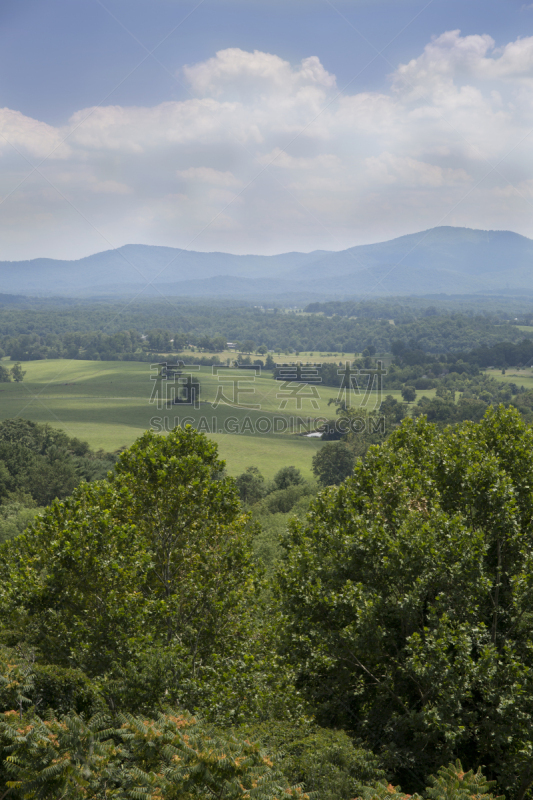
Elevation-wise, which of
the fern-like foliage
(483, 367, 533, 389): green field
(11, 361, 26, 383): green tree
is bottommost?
(11, 361, 26, 383): green tree

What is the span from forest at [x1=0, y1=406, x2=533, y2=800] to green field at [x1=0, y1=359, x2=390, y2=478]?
66.3 m

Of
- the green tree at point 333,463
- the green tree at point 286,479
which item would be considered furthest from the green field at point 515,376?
the green tree at point 286,479

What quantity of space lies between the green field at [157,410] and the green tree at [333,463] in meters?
5.64

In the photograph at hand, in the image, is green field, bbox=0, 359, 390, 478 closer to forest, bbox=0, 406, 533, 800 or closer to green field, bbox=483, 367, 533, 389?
green field, bbox=483, 367, 533, 389

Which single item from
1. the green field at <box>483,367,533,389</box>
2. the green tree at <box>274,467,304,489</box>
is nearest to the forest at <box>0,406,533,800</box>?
the green tree at <box>274,467,304,489</box>

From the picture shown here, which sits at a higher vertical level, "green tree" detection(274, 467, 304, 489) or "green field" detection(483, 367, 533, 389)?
"green field" detection(483, 367, 533, 389)

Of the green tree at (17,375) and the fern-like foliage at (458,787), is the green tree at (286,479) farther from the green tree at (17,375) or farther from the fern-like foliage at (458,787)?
the green tree at (17,375)

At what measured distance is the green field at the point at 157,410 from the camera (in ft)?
319

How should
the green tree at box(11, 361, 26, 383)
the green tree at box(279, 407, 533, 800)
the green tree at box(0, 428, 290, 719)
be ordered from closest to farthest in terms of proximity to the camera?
the green tree at box(279, 407, 533, 800) → the green tree at box(0, 428, 290, 719) → the green tree at box(11, 361, 26, 383)

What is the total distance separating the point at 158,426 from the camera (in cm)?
10462

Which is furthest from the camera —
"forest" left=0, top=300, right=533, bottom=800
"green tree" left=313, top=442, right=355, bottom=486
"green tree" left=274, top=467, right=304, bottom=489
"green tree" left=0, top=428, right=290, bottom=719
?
"green tree" left=313, top=442, right=355, bottom=486

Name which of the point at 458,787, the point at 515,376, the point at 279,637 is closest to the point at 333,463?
the point at 279,637

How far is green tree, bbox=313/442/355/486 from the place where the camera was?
252 ft

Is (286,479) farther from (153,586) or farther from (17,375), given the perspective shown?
(17,375)
